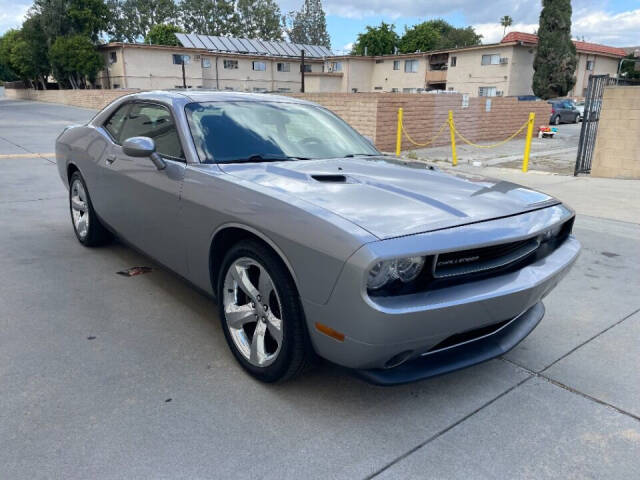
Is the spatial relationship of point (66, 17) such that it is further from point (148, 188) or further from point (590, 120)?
point (148, 188)

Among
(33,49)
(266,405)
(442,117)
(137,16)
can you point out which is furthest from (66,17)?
(266,405)

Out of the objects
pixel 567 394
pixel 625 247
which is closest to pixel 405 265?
pixel 567 394

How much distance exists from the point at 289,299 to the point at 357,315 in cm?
43

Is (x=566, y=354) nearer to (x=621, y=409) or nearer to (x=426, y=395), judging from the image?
(x=621, y=409)

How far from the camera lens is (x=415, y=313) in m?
2.12

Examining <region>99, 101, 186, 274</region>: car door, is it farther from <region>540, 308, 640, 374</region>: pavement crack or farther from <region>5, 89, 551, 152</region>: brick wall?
<region>5, 89, 551, 152</region>: brick wall

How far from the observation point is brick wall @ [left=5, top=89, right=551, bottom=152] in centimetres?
1434

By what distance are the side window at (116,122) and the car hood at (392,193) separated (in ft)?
5.87

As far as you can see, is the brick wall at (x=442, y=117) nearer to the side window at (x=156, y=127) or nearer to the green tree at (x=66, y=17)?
the side window at (x=156, y=127)

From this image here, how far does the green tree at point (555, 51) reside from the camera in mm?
37750

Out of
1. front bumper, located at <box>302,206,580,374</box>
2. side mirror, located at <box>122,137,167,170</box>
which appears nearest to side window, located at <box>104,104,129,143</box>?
side mirror, located at <box>122,137,167,170</box>

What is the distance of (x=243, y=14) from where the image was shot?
81188 millimetres

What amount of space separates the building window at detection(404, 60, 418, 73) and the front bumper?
5128 cm

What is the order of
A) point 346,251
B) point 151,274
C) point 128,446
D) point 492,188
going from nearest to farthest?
point 346,251, point 128,446, point 492,188, point 151,274
